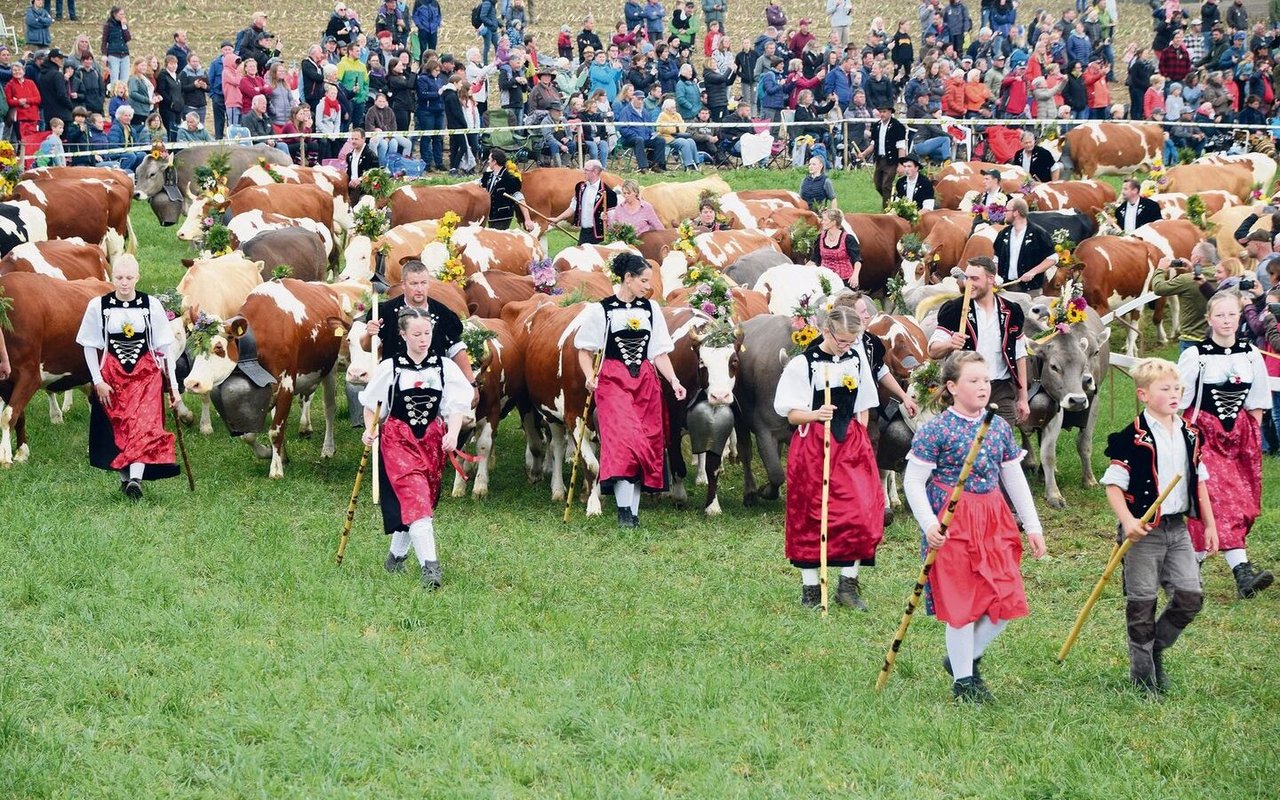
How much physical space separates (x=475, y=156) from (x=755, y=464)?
13.4 meters

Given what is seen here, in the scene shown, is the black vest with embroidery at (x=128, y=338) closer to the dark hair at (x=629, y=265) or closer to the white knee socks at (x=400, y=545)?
the white knee socks at (x=400, y=545)

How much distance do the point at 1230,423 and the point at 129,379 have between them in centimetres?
766

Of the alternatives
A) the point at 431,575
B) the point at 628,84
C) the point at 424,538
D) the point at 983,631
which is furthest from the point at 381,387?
the point at 628,84

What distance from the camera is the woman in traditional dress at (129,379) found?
1208 centimetres

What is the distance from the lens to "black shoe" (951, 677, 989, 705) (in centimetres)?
798

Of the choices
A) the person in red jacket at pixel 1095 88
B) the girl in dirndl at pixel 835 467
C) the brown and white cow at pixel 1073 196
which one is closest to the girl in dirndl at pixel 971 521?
the girl in dirndl at pixel 835 467

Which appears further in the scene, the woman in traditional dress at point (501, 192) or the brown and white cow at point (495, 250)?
the woman in traditional dress at point (501, 192)

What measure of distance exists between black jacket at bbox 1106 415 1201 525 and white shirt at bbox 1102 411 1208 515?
0.05 feet

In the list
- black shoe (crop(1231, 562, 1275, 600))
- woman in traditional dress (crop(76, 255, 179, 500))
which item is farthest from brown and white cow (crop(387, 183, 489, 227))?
black shoe (crop(1231, 562, 1275, 600))

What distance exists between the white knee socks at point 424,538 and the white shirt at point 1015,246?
7841 mm

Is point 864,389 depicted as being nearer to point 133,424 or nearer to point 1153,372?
point 1153,372

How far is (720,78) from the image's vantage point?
29703 mm

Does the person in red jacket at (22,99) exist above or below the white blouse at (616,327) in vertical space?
above

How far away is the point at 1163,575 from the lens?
8102mm
